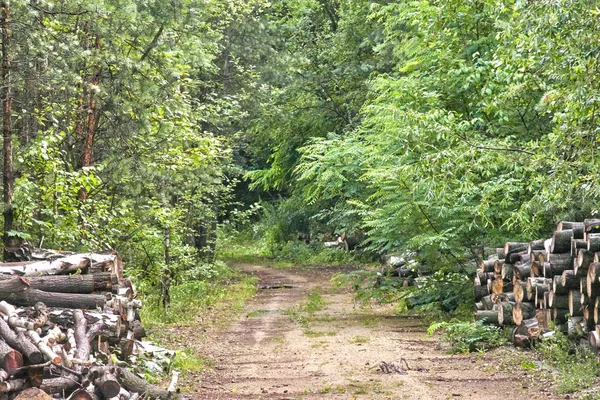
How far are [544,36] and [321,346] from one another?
643 cm

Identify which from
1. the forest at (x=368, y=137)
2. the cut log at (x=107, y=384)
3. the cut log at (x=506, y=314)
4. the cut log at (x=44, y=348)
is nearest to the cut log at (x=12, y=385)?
the cut log at (x=44, y=348)

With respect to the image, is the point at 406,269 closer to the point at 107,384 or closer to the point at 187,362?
the point at 187,362

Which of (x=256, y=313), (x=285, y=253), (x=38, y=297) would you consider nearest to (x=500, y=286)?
(x=256, y=313)

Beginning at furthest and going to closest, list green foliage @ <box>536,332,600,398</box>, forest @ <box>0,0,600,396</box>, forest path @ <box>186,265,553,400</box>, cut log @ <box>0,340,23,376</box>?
forest @ <box>0,0,600,396</box>
forest path @ <box>186,265,553,400</box>
green foliage @ <box>536,332,600,398</box>
cut log @ <box>0,340,23,376</box>

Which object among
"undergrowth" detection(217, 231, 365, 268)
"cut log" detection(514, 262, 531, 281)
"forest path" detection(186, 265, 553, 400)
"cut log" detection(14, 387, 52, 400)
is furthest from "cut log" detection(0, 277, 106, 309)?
"undergrowth" detection(217, 231, 365, 268)

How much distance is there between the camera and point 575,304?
10.9 metres

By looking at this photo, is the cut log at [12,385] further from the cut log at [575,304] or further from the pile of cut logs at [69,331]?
the cut log at [575,304]

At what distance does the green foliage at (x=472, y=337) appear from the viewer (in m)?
12.7

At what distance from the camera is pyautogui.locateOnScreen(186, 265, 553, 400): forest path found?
975 centimetres

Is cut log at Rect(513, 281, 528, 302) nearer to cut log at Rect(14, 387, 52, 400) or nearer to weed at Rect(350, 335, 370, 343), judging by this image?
weed at Rect(350, 335, 370, 343)

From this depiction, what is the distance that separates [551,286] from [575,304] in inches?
24.8

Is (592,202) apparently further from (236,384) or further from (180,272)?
(180,272)

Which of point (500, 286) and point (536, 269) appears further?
point (500, 286)

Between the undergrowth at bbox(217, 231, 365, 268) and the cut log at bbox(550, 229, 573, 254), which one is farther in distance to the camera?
the undergrowth at bbox(217, 231, 365, 268)
